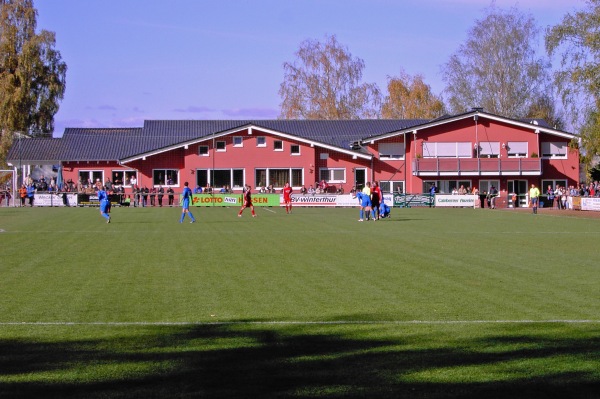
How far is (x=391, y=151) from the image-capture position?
2864 inches

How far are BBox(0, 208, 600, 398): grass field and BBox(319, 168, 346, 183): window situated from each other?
48904 millimetres

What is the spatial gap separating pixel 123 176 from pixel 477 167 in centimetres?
2877

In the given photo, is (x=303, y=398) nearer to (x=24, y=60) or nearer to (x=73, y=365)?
(x=73, y=365)

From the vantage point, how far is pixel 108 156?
7462cm

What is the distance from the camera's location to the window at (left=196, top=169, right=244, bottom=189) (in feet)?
233

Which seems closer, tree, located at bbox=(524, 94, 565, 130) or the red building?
the red building

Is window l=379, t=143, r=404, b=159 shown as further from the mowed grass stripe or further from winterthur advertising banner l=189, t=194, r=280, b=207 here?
the mowed grass stripe

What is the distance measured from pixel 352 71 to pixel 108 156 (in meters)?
27.8

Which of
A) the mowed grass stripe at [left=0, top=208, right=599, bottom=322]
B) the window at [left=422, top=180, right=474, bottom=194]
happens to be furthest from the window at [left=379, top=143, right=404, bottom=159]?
the mowed grass stripe at [left=0, top=208, right=599, bottom=322]

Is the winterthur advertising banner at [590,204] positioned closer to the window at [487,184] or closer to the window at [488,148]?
the window at [487,184]

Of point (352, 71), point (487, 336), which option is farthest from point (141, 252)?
point (352, 71)

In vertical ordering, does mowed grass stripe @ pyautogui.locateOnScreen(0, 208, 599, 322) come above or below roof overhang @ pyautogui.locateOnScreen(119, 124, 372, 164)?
below

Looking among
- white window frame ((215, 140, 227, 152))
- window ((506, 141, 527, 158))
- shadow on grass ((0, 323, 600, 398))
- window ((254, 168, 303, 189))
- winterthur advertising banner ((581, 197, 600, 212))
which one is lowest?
shadow on grass ((0, 323, 600, 398))

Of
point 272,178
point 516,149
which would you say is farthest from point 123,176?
point 516,149
